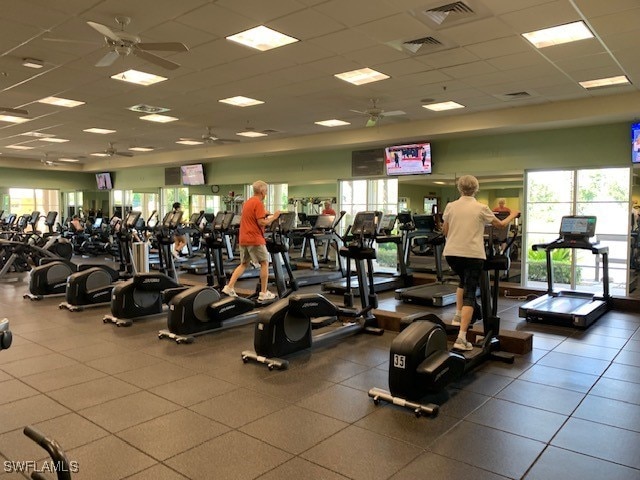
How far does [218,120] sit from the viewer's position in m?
9.23

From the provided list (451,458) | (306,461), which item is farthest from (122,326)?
(451,458)

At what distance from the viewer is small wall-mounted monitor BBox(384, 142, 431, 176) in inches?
376

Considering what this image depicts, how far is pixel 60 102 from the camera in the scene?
795 centimetres

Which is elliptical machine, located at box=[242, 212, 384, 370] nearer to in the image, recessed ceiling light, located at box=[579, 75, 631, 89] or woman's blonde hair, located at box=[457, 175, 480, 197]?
woman's blonde hair, located at box=[457, 175, 480, 197]

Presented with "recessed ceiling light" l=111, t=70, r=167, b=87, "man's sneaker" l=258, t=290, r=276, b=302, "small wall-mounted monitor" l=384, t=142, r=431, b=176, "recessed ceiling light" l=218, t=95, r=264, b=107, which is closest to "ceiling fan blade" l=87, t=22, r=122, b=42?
"recessed ceiling light" l=111, t=70, r=167, b=87

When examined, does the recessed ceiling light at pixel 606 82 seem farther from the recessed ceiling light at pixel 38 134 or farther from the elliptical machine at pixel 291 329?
the recessed ceiling light at pixel 38 134

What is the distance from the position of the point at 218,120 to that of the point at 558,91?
5880mm

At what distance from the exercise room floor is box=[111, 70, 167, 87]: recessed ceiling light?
3.53 meters

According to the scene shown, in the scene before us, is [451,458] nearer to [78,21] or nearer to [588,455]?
[588,455]

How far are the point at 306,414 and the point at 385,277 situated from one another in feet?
17.4

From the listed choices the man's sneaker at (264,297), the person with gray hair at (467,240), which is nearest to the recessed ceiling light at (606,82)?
the person with gray hair at (467,240)

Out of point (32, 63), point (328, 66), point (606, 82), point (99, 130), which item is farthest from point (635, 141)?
point (99, 130)

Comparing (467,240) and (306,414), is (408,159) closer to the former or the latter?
(467,240)

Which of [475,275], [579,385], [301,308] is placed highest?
[475,275]
